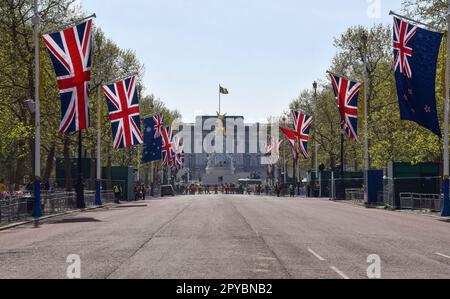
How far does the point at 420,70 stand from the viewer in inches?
1201

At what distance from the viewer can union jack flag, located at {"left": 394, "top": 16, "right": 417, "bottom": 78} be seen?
101 feet

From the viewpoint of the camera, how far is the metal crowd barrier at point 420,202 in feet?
124

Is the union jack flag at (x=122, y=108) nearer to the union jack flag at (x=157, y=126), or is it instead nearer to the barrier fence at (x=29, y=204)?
the barrier fence at (x=29, y=204)

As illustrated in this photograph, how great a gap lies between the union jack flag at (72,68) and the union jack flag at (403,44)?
1383 centimetres

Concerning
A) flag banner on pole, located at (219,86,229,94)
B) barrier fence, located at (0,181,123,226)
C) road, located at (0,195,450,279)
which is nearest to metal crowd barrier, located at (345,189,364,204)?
barrier fence, located at (0,181,123,226)

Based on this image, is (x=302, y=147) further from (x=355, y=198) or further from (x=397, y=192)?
(x=397, y=192)

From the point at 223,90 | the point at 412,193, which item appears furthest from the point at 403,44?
the point at 223,90

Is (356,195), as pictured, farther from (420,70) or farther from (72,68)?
(72,68)

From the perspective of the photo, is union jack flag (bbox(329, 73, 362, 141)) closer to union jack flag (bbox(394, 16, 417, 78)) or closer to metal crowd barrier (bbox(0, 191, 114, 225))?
union jack flag (bbox(394, 16, 417, 78))

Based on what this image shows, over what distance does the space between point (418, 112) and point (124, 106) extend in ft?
67.1

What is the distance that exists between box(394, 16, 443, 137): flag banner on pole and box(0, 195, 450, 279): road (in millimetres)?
5845
